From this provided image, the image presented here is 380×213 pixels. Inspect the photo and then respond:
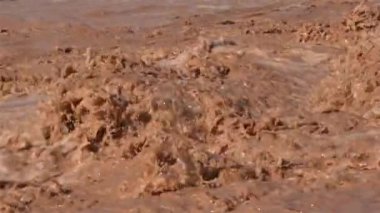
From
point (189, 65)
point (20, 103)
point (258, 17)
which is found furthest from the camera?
point (258, 17)

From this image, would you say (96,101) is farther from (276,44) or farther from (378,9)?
(378,9)

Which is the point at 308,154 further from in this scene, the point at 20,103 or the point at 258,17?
the point at 258,17

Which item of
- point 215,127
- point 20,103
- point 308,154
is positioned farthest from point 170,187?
point 20,103

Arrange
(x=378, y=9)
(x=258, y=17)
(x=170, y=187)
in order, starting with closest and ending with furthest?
(x=170, y=187) → (x=378, y=9) → (x=258, y=17)

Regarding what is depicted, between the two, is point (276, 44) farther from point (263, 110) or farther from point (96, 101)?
point (96, 101)

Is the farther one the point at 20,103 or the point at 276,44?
the point at 276,44

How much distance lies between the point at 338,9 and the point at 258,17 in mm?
1164

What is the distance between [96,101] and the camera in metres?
9.09

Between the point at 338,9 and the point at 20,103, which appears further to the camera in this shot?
the point at 338,9

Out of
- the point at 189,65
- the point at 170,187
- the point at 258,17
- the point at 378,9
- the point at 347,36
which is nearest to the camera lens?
the point at 170,187

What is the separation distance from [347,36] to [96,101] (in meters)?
3.64

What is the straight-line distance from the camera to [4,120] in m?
9.25

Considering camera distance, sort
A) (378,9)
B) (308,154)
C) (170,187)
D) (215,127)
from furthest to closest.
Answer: (378,9)
(215,127)
(308,154)
(170,187)

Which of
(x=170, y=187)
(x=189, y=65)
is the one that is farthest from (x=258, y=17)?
(x=170, y=187)
